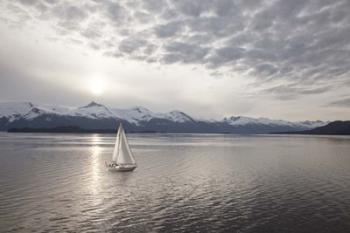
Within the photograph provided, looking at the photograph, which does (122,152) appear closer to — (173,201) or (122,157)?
(122,157)

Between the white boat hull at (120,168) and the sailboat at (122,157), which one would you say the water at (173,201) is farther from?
the sailboat at (122,157)

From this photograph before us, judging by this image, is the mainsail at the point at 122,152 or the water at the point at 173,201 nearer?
the water at the point at 173,201

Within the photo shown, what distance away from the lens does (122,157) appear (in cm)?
7231

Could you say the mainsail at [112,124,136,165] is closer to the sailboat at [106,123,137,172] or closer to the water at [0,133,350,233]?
the sailboat at [106,123,137,172]

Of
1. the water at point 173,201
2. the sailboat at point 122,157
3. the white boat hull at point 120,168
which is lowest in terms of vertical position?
the water at point 173,201

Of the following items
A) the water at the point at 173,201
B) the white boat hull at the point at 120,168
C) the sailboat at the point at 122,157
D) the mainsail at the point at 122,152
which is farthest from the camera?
the mainsail at the point at 122,152

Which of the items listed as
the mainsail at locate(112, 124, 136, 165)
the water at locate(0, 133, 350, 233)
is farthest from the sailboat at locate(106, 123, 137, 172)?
the water at locate(0, 133, 350, 233)

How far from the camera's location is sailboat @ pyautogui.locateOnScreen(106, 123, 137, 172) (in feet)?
226

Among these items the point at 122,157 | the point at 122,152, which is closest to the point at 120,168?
the point at 122,157

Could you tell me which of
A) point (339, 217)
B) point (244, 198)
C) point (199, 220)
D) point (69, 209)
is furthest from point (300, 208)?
point (69, 209)

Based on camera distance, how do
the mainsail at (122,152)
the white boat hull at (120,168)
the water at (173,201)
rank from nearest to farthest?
the water at (173,201), the white boat hull at (120,168), the mainsail at (122,152)

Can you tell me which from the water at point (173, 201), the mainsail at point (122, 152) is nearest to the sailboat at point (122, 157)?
the mainsail at point (122, 152)

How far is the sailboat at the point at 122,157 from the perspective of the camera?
68.8 meters

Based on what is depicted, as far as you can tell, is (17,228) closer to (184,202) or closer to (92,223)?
(92,223)
